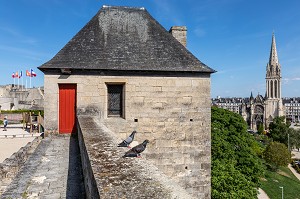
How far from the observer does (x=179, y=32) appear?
11.6 metres

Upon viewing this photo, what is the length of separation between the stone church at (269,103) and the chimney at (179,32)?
83219mm

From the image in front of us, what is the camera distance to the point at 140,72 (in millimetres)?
9008

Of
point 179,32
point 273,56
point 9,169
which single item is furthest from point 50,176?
point 273,56

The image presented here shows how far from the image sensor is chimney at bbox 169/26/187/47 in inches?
452

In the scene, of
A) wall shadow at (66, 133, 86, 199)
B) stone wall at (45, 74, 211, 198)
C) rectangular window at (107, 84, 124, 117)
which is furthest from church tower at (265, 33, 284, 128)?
wall shadow at (66, 133, 86, 199)

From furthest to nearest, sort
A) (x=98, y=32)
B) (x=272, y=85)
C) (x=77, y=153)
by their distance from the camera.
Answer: (x=272, y=85), (x=98, y=32), (x=77, y=153)

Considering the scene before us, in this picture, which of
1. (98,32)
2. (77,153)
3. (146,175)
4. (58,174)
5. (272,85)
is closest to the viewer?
(146,175)

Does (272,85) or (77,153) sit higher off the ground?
(272,85)

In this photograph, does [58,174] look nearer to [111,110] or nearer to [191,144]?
[111,110]

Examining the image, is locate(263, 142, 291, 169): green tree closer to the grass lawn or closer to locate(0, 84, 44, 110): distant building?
the grass lawn

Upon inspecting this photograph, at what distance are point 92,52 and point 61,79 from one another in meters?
1.36

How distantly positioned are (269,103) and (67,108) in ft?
299

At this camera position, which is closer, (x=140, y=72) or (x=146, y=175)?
(x=146, y=175)

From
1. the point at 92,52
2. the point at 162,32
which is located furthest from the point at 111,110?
the point at 162,32
